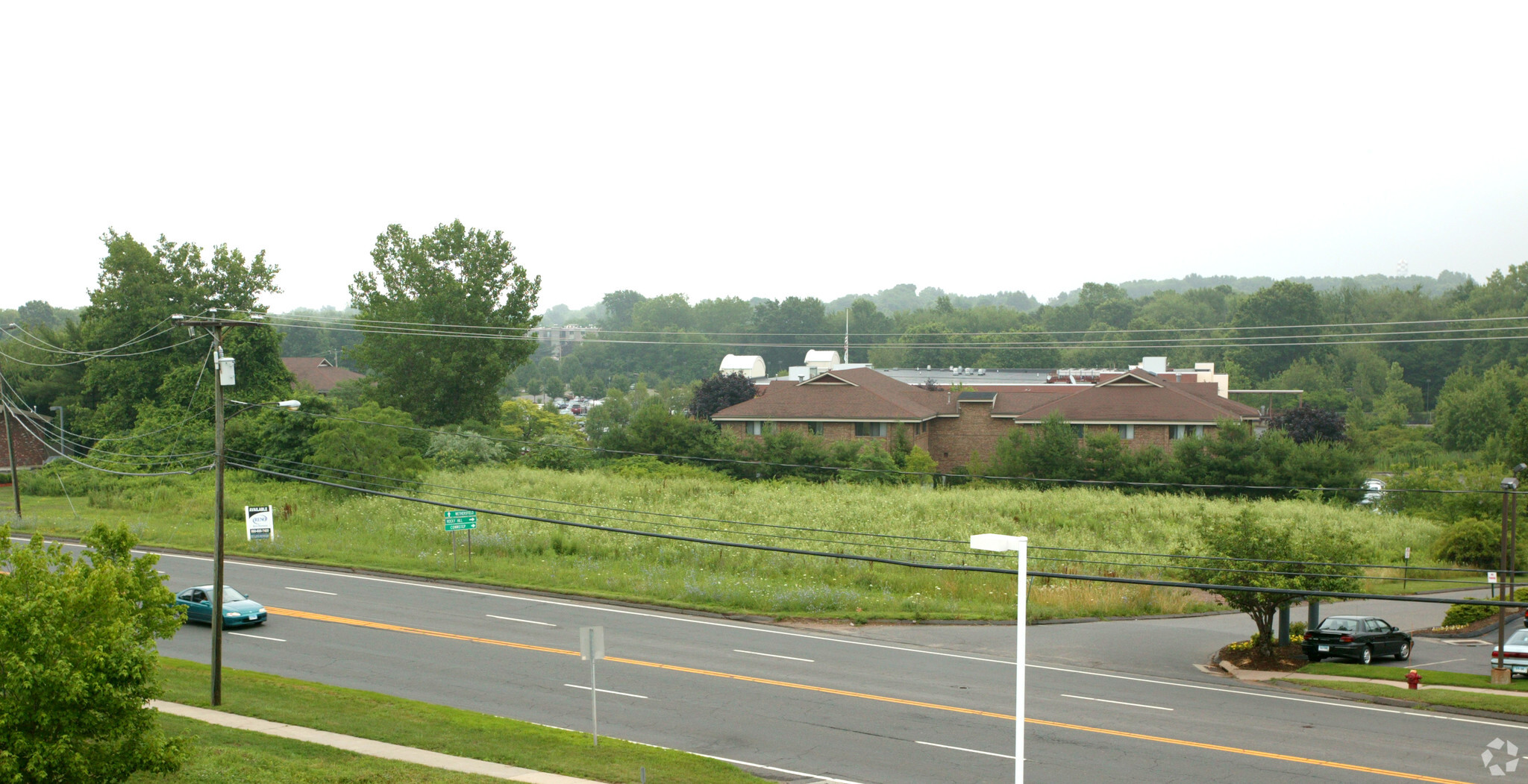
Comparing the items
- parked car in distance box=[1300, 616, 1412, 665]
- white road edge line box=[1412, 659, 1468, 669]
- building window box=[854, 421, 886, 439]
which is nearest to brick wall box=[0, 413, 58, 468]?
building window box=[854, 421, 886, 439]

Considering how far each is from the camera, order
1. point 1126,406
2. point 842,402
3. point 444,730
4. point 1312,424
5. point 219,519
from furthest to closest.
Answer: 1. point 1312,424
2. point 842,402
3. point 1126,406
4. point 219,519
5. point 444,730

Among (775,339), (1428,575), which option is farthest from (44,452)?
(775,339)

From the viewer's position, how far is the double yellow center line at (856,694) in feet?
58.1

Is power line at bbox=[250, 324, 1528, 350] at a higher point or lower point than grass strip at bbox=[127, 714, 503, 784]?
higher

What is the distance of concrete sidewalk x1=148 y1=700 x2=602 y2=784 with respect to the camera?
16391 millimetres

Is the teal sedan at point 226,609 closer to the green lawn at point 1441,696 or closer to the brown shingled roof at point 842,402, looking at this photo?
the green lawn at point 1441,696

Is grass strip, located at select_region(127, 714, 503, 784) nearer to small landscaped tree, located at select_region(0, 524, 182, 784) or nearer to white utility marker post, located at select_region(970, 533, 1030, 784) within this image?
small landscaped tree, located at select_region(0, 524, 182, 784)

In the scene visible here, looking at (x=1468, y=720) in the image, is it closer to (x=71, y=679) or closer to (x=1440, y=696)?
(x=1440, y=696)

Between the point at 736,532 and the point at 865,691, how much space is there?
21.4 m

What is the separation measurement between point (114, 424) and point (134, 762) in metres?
63.7

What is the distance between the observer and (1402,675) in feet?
85.6

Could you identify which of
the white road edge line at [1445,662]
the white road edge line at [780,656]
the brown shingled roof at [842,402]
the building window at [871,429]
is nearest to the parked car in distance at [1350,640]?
the white road edge line at [1445,662]

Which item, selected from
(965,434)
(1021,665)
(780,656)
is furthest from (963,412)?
(1021,665)

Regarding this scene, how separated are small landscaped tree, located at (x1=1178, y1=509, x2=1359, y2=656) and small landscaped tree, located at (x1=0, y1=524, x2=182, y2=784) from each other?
2307 centimetres
